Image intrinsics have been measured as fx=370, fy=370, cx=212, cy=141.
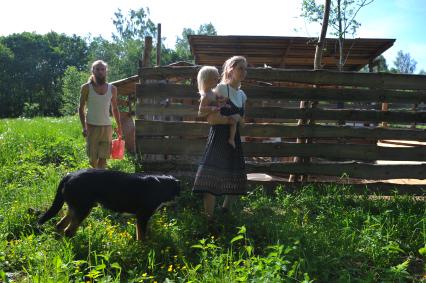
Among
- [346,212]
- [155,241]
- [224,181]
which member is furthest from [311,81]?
[155,241]

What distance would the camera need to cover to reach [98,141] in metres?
5.34

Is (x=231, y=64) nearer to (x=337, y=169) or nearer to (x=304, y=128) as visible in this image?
(x=304, y=128)

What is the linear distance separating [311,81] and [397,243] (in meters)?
3.02

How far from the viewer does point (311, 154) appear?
20.5 ft

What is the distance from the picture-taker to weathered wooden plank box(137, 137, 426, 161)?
20.2ft

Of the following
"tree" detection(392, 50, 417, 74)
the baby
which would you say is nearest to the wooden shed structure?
the baby

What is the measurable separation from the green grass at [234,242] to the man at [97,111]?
0.87 m

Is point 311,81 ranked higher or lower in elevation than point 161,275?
higher

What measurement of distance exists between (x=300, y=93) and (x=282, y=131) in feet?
2.32

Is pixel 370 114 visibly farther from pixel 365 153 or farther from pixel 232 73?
pixel 232 73

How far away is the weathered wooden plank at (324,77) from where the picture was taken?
6.12 metres

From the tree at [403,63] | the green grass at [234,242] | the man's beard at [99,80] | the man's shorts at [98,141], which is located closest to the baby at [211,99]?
the green grass at [234,242]

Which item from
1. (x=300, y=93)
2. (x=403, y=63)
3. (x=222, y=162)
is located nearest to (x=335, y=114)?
(x=300, y=93)

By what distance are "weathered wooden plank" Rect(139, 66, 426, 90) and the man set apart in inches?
44.4
